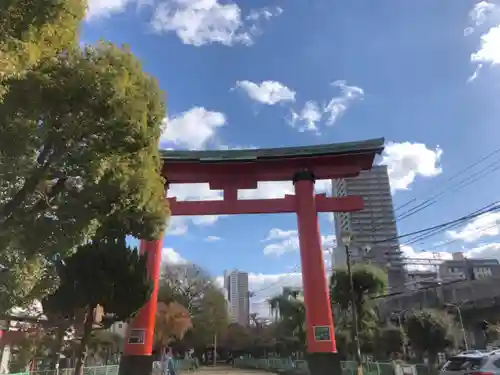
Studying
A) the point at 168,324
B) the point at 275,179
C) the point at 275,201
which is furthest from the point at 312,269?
the point at 168,324

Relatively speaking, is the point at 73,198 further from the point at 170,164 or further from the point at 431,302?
the point at 431,302

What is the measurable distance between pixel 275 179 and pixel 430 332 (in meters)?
9.60

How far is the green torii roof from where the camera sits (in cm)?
1630

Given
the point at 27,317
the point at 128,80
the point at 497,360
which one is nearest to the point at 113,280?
the point at 27,317

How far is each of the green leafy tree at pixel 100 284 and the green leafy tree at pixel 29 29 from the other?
9.34m

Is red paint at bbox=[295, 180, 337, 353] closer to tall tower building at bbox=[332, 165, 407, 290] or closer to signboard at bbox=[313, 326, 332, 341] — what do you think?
signboard at bbox=[313, 326, 332, 341]

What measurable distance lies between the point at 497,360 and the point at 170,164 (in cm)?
1260

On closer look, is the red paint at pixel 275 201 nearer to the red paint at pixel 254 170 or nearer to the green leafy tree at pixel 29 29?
the red paint at pixel 254 170

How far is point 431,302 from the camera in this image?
128ft

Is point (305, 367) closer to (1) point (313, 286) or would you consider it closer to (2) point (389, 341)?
(2) point (389, 341)

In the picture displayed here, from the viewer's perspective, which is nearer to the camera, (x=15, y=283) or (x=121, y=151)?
(x=15, y=283)

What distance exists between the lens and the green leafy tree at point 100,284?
13.4 m

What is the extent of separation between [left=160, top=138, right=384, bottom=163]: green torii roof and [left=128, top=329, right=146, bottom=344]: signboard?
6571 millimetres

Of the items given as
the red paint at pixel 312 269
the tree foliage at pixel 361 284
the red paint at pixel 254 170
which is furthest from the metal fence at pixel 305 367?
the red paint at pixel 254 170
